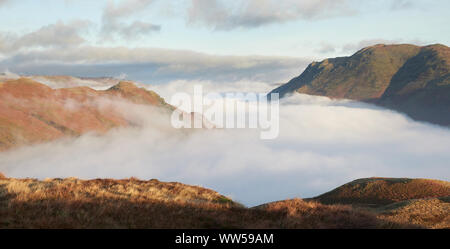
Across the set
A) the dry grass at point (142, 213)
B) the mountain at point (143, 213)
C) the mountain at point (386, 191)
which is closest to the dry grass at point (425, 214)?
the mountain at point (143, 213)

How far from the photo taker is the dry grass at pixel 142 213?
15.3 m

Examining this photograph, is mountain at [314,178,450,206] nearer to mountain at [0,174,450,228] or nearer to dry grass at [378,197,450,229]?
dry grass at [378,197,450,229]

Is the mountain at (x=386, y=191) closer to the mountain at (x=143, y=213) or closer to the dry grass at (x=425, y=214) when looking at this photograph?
the dry grass at (x=425, y=214)

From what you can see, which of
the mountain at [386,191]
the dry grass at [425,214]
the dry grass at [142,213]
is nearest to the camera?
the dry grass at [142,213]

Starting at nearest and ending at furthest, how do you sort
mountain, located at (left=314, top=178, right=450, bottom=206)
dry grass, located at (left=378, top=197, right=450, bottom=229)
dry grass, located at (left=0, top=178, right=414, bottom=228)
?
1. dry grass, located at (left=0, top=178, right=414, bottom=228)
2. dry grass, located at (left=378, top=197, right=450, bottom=229)
3. mountain, located at (left=314, top=178, right=450, bottom=206)

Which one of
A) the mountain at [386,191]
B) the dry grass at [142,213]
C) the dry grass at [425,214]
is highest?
the dry grass at [142,213]

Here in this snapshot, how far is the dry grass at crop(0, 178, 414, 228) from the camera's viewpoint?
15328mm

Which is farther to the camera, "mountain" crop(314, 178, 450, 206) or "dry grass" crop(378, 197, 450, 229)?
"mountain" crop(314, 178, 450, 206)

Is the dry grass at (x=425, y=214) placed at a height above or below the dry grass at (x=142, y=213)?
below

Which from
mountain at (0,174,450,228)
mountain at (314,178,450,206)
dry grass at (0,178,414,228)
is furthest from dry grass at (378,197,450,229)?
mountain at (314,178,450,206)

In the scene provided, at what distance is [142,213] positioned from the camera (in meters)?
17.2
